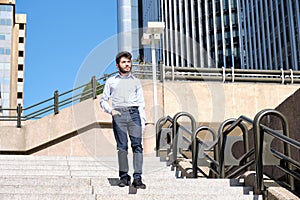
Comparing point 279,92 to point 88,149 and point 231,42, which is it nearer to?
point 88,149

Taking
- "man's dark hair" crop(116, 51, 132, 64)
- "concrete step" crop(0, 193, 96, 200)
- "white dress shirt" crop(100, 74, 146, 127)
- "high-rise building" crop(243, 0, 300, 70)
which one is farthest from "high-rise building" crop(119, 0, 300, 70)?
"concrete step" crop(0, 193, 96, 200)

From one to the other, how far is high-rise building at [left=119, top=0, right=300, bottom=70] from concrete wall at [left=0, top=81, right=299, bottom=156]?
4816 cm

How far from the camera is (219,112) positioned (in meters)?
15.8


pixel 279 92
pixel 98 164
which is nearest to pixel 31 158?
pixel 98 164

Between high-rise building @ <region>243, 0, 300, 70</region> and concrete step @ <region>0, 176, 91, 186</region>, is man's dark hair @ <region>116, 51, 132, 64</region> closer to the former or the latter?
concrete step @ <region>0, 176, 91, 186</region>

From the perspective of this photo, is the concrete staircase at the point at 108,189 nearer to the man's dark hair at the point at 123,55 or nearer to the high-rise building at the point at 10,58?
the man's dark hair at the point at 123,55

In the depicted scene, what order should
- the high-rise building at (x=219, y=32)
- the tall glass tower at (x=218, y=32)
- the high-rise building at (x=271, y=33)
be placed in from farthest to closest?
the tall glass tower at (x=218, y=32) < the high-rise building at (x=219, y=32) < the high-rise building at (x=271, y=33)

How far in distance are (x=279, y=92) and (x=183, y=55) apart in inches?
2859

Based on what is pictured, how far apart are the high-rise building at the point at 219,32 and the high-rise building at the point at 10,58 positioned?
2534 centimetres

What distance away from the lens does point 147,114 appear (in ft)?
52.0

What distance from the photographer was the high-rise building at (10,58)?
9556 centimetres

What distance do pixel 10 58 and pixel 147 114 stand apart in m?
86.8

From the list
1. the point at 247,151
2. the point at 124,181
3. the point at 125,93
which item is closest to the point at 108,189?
the point at 124,181

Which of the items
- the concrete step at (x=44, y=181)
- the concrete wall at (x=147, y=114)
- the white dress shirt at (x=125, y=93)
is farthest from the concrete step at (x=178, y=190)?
the concrete wall at (x=147, y=114)
